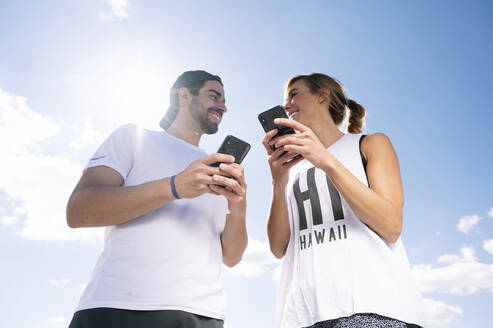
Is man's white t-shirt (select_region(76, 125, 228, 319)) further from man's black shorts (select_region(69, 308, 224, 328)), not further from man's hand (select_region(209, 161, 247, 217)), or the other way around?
man's hand (select_region(209, 161, 247, 217))

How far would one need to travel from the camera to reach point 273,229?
12.2 feet

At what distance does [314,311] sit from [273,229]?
103 cm

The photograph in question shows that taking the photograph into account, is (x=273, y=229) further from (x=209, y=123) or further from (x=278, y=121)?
(x=209, y=123)

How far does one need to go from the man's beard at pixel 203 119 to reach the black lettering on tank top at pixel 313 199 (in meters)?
1.46

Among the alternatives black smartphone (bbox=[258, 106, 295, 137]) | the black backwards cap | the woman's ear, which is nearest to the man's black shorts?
black smartphone (bbox=[258, 106, 295, 137])

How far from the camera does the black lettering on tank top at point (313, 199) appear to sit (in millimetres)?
3234

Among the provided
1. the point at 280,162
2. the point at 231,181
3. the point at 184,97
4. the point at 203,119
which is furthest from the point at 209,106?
the point at 231,181

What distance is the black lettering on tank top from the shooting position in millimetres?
3234

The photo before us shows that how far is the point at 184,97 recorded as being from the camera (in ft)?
16.0

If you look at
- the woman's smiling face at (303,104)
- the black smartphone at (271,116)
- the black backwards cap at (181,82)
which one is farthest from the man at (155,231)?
the woman's smiling face at (303,104)

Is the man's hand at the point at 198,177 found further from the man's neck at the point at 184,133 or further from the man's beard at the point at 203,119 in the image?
the man's beard at the point at 203,119

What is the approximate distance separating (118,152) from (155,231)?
86cm

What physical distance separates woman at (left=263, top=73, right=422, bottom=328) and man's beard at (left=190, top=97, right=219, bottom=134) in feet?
3.37

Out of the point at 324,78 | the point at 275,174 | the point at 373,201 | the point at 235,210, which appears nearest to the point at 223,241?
the point at 235,210
